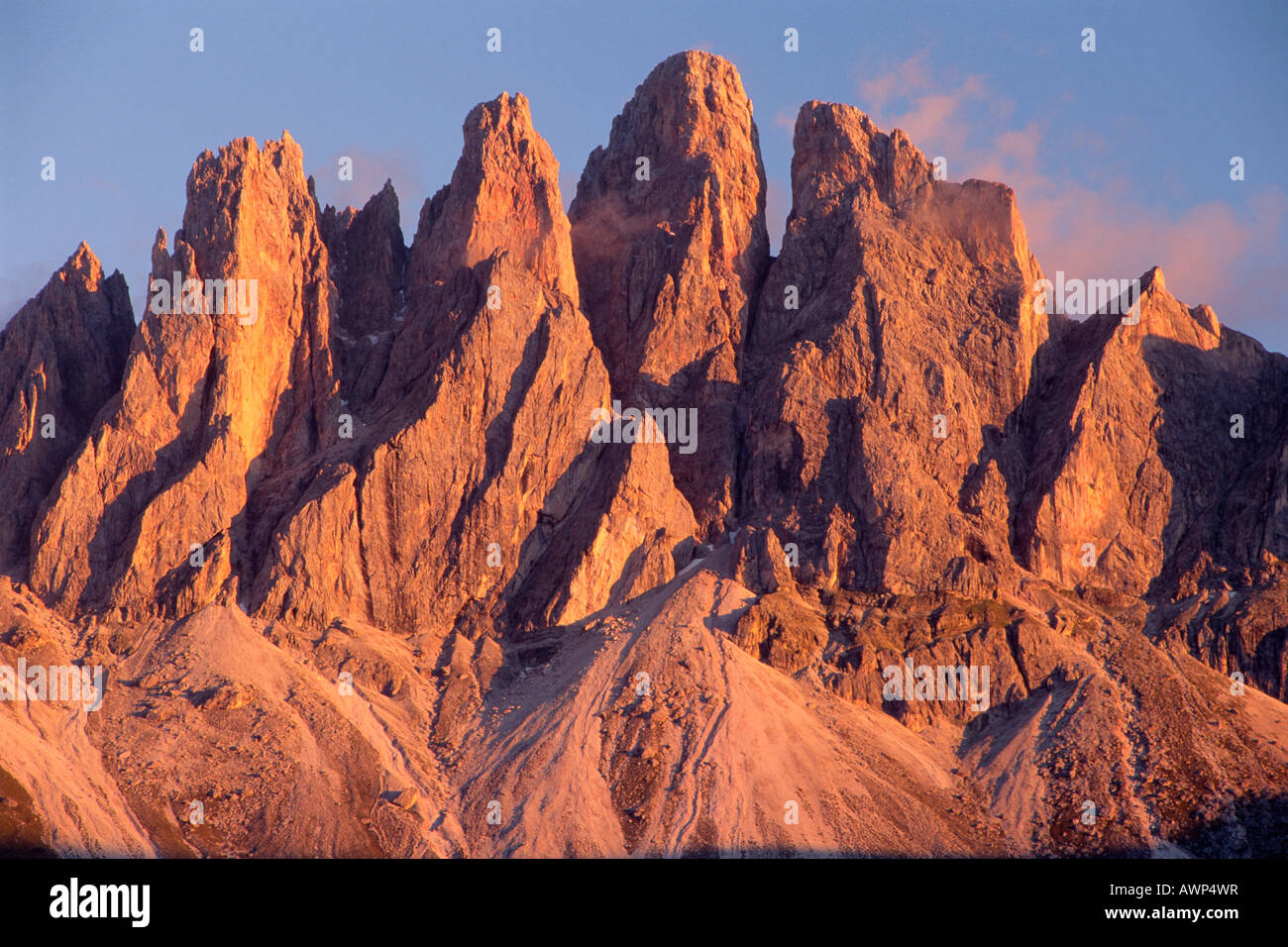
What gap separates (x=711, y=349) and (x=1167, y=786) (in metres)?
59.4

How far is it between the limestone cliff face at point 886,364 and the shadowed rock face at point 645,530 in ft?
1.39

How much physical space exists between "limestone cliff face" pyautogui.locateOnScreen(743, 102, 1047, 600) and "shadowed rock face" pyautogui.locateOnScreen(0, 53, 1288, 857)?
42 cm

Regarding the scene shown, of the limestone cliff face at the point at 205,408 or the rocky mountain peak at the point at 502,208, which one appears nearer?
the limestone cliff face at the point at 205,408

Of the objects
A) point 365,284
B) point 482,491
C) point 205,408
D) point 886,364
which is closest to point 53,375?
point 205,408

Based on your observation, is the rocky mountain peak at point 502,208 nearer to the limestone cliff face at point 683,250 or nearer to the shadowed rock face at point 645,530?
the shadowed rock face at point 645,530

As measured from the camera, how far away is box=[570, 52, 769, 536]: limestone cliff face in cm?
13850

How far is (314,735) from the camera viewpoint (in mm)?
107750

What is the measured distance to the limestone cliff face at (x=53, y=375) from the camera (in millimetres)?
128375

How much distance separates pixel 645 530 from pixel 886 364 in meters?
26.9
